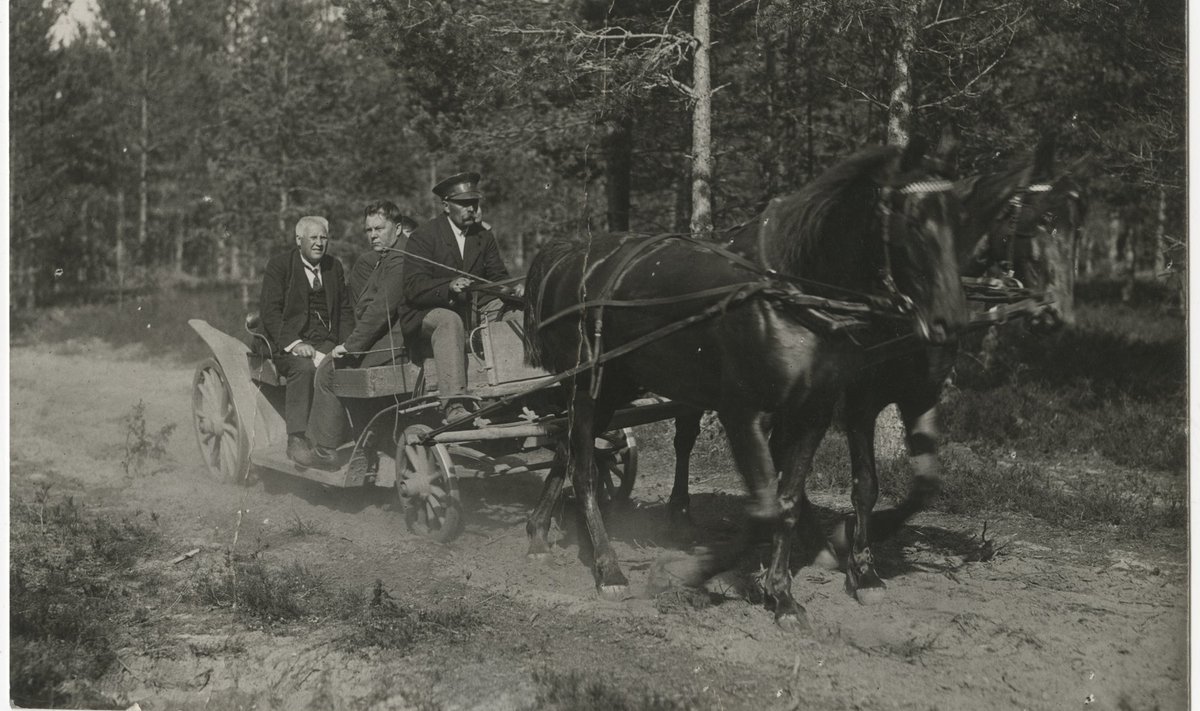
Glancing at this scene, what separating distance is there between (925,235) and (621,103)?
5.43 metres

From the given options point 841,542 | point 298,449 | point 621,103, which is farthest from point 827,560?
point 621,103

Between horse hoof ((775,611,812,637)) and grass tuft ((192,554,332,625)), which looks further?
grass tuft ((192,554,332,625))

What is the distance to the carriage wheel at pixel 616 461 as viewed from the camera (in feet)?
23.3

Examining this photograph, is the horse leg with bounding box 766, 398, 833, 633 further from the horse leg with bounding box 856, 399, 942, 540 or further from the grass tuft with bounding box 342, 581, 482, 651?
the grass tuft with bounding box 342, 581, 482, 651

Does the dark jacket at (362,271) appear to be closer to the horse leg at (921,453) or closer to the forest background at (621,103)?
the forest background at (621,103)

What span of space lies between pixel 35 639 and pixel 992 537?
5.15 metres

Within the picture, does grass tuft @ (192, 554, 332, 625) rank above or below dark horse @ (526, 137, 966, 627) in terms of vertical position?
below

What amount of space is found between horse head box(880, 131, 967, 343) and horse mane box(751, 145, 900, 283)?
10 centimetres

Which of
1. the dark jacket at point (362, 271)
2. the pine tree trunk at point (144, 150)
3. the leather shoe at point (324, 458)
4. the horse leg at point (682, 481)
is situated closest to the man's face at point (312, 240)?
the dark jacket at point (362, 271)

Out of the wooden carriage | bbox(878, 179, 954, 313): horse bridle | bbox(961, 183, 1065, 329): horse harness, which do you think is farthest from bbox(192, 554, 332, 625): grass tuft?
bbox(961, 183, 1065, 329): horse harness

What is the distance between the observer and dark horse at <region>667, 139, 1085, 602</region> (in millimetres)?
4527

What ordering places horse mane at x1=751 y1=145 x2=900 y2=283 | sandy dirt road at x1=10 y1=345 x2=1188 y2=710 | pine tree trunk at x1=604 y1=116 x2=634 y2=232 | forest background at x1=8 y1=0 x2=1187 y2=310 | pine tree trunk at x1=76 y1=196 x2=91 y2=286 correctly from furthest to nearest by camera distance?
pine tree trunk at x1=76 y1=196 x2=91 y2=286 < pine tree trunk at x1=604 y1=116 x2=634 y2=232 < forest background at x1=8 y1=0 x2=1187 y2=310 < horse mane at x1=751 y1=145 x2=900 y2=283 < sandy dirt road at x1=10 y1=345 x2=1188 y2=710

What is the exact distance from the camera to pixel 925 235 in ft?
14.4

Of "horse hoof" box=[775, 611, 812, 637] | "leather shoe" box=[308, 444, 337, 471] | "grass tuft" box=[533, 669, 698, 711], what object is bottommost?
"grass tuft" box=[533, 669, 698, 711]
